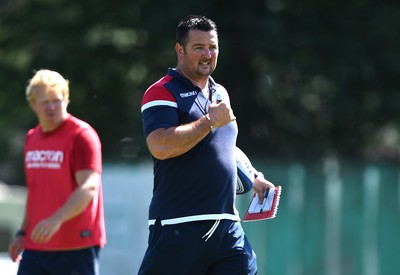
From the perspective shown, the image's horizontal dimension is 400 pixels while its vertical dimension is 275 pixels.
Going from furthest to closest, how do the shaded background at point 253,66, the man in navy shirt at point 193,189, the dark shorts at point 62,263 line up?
the shaded background at point 253,66 < the dark shorts at point 62,263 < the man in navy shirt at point 193,189

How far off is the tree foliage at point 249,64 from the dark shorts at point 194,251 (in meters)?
10.3

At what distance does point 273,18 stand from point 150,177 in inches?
152

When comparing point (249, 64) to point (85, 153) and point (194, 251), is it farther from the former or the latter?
point (194, 251)

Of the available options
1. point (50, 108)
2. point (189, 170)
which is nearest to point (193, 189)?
point (189, 170)

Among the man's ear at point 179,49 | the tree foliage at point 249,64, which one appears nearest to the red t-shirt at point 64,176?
the man's ear at point 179,49

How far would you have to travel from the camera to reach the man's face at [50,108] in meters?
5.97

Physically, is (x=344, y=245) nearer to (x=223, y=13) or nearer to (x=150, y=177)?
(x=150, y=177)

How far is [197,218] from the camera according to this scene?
530cm

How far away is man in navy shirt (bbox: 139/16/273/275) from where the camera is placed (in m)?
5.29

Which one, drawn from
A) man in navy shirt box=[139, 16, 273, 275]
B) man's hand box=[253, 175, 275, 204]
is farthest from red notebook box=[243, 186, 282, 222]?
man in navy shirt box=[139, 16, 273, 275]

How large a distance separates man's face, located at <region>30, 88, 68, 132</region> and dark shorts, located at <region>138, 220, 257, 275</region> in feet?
3.34

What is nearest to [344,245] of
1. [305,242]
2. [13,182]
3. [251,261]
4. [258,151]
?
[305,242]

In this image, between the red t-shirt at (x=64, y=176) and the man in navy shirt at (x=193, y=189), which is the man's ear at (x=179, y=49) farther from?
the red t-shirt at (x=64, y=176)

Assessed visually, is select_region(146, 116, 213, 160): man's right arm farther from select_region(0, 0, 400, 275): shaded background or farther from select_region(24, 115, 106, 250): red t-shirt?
select_region(0, 0, 400, 275): shaded background
